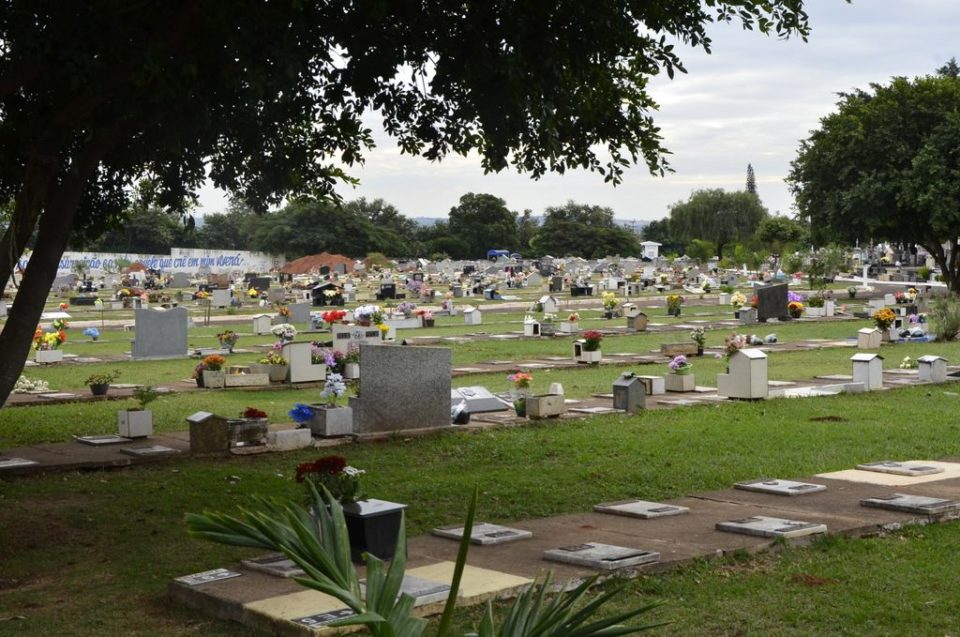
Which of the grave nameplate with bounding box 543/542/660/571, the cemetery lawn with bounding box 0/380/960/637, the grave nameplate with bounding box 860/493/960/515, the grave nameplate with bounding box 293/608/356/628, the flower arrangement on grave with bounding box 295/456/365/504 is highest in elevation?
the flower arrangement on grave with bounding box 295/456/365/504

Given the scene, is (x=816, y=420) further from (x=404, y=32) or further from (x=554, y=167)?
(x=404, y=32)

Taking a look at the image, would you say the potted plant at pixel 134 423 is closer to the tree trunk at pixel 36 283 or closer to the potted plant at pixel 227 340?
the tree trunk at pixel 36 283

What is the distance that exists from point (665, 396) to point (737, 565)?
11802 millimetres

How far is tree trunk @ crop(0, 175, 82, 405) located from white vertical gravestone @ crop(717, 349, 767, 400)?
11901 millimetres

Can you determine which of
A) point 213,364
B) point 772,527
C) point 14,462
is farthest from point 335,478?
point 213,364

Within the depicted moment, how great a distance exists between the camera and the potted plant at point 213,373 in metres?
22.8

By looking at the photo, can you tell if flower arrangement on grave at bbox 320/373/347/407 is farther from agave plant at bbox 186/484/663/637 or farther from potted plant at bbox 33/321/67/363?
potted plant at bbox 33/321/67/363

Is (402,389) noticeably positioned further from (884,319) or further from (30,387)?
(884,319)

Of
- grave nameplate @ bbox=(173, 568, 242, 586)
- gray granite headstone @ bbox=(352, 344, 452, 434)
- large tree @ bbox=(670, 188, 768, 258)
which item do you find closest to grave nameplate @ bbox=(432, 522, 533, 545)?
grave nameplate @ bbox=(173, 568, 242, 586)

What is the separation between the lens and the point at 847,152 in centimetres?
5091

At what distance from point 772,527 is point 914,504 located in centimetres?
162

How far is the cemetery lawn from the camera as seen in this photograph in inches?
301

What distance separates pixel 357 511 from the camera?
28.1ft

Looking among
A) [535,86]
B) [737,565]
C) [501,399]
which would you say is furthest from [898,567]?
[501,399]
